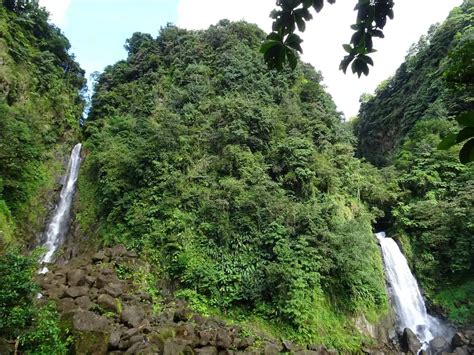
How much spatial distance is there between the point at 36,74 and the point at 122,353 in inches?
751

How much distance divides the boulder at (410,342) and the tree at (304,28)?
12.7 meters

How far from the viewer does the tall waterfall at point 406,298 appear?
1333 centimetres

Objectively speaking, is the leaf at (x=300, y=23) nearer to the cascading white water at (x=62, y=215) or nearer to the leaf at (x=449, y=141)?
the leaf at (x=449, y=141)

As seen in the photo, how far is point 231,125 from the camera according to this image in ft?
53.7

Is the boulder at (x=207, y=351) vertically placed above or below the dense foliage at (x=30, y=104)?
→ below

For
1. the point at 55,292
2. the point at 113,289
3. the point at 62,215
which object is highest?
the point at 62,215

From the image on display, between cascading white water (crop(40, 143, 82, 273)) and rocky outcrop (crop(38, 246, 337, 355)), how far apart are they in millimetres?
4273

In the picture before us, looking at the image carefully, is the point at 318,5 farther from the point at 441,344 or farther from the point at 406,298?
the point at 406,298

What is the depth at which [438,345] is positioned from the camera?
11859mm

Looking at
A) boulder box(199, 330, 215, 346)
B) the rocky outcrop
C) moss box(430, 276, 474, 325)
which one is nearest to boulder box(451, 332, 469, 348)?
moss box(430, 276, 474, 325)

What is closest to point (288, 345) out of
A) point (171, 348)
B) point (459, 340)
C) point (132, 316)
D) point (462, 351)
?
point (171, 348)

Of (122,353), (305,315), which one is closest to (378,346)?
(305,315)

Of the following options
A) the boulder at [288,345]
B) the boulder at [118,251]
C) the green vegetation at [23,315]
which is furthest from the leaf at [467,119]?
the boulder at [118,251]

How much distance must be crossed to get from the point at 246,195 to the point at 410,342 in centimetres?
780
